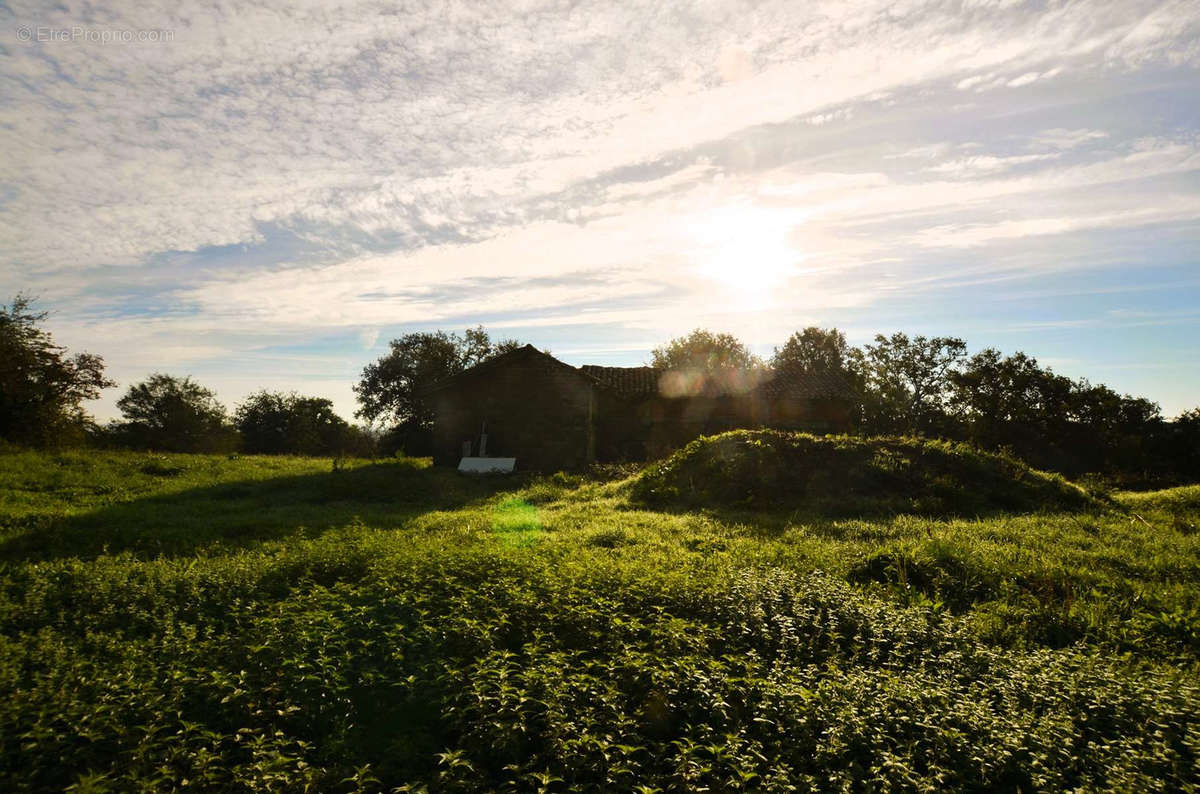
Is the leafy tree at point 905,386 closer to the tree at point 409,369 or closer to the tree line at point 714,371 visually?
the tree line at point 714,371

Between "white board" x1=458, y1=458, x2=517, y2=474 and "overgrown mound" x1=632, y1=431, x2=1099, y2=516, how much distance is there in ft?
23.3

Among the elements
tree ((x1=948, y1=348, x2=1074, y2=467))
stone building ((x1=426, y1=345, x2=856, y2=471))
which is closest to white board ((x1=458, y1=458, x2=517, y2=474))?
stone building ((x1=426, y1=345, x2=856, y2=471))

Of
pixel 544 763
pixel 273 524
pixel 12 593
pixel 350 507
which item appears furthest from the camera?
pixel 350 507

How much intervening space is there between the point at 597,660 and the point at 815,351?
57.5m

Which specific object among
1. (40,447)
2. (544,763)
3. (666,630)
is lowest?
(544,763)

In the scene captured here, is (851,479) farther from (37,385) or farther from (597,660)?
(37,385)

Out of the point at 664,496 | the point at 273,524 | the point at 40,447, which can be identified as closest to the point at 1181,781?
the point at 664,496

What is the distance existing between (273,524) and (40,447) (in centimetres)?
1897

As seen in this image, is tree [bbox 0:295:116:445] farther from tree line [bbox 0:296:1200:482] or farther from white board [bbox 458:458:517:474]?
white board [bbox 458:458:517:474]

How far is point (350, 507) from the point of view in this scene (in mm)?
16812

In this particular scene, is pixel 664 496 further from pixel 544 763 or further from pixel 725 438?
pixel 544 763

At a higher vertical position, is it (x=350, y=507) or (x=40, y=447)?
(x=40, y=447)

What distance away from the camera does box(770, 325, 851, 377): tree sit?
2264 inches

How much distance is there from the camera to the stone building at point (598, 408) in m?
26.0
